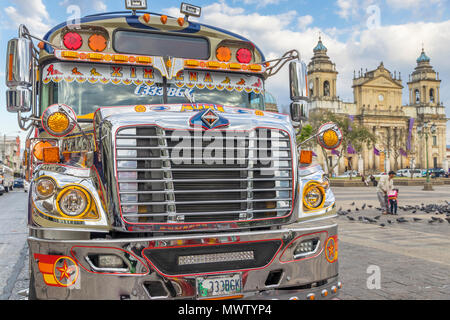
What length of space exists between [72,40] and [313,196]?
10.2 feet

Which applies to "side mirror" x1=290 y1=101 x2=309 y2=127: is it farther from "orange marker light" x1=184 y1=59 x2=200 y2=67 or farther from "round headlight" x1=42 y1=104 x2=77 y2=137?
"round headlight" x1=42 y1=104 x2=77 y2=137

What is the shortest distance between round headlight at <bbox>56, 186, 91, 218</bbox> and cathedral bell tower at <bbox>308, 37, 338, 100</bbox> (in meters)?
80.3

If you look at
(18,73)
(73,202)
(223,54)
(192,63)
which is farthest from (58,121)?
(223,54)

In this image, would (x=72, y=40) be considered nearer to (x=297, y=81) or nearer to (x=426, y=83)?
→ (x=297, y=81)

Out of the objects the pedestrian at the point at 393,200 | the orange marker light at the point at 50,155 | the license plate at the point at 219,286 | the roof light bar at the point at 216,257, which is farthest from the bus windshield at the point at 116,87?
the pedestrian at the point at 393,200

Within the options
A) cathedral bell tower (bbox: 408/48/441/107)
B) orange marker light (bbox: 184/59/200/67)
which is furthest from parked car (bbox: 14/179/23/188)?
cathedral bell tower (bbox: 408/48/441/107)

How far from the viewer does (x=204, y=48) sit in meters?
5.50

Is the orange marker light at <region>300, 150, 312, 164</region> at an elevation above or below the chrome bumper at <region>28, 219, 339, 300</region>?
above

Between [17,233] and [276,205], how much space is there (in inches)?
345

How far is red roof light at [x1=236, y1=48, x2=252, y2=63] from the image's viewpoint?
18.7 ft

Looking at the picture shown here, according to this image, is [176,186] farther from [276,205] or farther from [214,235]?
[276,205]

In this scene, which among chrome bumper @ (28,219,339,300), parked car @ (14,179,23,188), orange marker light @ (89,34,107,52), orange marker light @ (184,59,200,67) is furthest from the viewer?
parked car @ (14,179,23,188)

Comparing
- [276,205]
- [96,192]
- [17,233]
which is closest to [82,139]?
[96,192]

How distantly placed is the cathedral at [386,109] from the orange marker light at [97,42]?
74.6 meters
